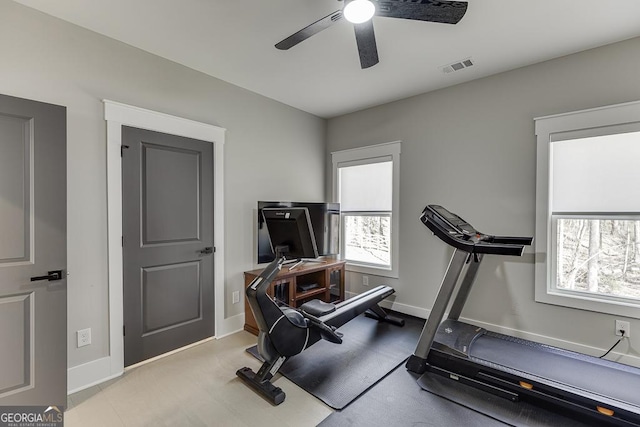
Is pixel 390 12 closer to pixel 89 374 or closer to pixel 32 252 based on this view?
pixel 32 252

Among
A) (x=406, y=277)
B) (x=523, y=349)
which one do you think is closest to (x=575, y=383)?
(x=523, y=349)

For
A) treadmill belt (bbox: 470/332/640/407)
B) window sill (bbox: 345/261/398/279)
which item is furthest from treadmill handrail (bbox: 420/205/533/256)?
A: window sill (bbox: 345/261/398/279)

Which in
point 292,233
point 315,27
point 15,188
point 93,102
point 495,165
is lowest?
point 292,233

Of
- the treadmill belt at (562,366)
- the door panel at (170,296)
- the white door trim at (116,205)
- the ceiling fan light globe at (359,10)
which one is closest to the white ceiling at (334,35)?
the ceiling fan light globe at (359,10)

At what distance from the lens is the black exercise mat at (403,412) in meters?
1.88

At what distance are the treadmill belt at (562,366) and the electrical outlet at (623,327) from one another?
1.28 feet

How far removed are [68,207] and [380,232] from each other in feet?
10.8

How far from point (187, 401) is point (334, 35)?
2992mm

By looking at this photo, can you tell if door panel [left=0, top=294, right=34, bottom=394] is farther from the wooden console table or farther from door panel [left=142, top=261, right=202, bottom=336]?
the wooden console table

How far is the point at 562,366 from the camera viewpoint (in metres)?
2.19

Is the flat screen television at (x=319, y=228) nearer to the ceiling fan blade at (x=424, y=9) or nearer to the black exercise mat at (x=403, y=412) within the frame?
the black exercise mat at (x=403, y=412)

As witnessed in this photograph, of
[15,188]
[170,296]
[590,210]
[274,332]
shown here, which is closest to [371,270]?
[274,332]

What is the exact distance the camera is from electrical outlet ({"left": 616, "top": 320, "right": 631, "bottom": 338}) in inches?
95.6

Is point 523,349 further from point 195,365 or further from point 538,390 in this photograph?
point 195,365
